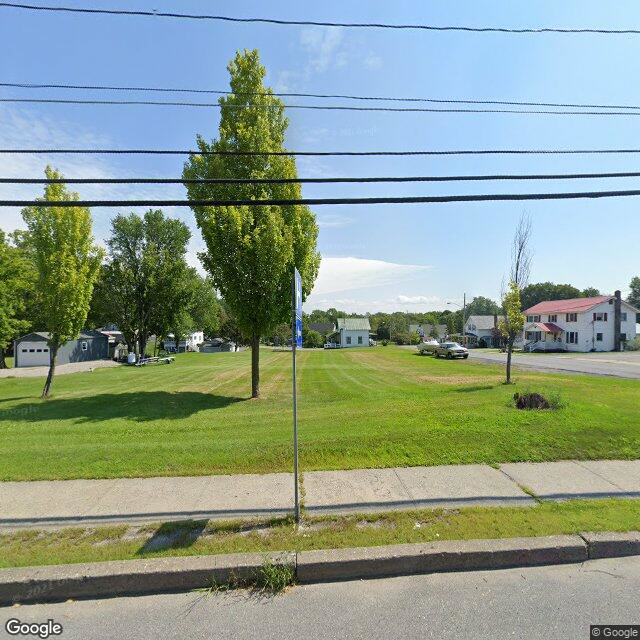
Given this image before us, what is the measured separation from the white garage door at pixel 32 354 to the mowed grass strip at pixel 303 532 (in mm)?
38716

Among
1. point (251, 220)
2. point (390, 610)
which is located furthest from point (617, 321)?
point (390, 610)

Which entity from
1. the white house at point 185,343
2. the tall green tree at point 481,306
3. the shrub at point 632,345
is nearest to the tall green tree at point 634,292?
the tall green tree at point 481,306

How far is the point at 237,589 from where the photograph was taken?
10.8 feet

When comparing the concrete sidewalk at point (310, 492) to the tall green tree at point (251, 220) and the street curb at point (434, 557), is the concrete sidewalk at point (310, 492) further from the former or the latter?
the tall green tree at point (251, 220)

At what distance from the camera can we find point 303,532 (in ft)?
13.0

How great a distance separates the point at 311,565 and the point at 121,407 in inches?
350

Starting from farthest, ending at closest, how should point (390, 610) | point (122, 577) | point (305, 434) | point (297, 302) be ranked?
point (305, 434) < point (297, 302) < point (122, 577) < point (390, 610)

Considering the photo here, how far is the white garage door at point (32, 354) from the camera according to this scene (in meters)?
35.3

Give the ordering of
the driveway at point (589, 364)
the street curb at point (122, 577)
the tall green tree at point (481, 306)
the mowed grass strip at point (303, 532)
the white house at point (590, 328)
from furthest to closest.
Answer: the tall green tree at point (481, 306) < the white house at point (590, 328) < the driveway at point (589, 364) < the mowed grass strip at point (303, 532) < the street curb at point (122, 577)

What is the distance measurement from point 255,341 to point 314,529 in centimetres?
833

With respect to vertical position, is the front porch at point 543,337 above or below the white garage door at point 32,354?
above

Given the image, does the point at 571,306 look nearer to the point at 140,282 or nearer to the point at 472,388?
the point at 472,388

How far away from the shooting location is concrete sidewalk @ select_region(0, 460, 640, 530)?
4.46 metres

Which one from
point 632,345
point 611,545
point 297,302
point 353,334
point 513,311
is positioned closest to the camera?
point 611,545
